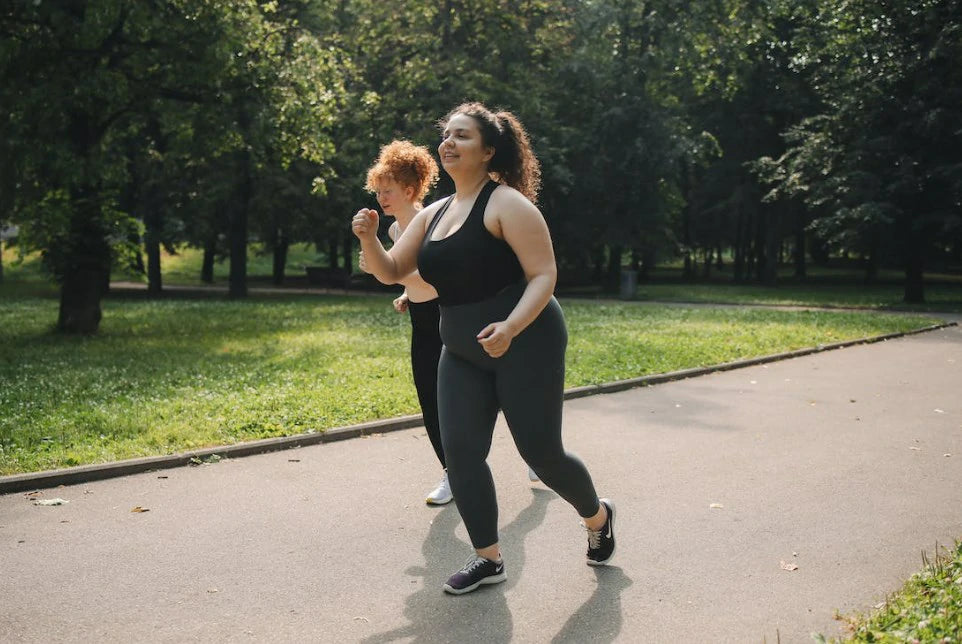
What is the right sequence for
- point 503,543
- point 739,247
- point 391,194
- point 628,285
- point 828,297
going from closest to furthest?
point 503,543 < point 391,194 < point 828,297 < point 628,285 < point 739,247

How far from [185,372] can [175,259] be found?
4800 cm

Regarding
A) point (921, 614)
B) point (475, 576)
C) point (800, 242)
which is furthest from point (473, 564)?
point (800, 242)

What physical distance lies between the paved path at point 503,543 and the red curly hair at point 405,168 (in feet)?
6.23

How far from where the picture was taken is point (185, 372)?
10.4 m

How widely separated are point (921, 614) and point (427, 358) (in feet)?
9.46

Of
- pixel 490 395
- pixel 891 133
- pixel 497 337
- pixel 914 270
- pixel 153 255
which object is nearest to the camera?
pixel 497 337

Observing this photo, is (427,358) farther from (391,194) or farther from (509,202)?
(509,202)

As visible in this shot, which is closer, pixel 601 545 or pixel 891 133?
pixel 601 545

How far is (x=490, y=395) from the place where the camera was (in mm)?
3697

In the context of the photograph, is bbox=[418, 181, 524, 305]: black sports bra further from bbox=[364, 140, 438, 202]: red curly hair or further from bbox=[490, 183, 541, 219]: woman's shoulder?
bbox=[364, 140, 438, 202]: red curly hair

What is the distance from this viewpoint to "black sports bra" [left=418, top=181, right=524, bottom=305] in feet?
11.8

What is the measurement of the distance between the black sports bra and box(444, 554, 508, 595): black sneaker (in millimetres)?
1173

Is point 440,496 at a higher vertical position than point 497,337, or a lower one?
lower

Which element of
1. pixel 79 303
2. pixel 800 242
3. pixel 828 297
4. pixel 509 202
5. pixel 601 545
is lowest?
pixel 601 545
